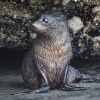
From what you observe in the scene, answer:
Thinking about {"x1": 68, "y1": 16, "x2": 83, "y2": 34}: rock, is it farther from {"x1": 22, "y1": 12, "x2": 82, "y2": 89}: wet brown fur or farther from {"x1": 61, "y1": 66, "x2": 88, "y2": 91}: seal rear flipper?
{"x1": 22, "y1": 12, "x2": 82, "y2": 89}: wet brown fur

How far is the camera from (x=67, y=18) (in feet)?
20.2

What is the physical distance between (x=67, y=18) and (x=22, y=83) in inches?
44.9


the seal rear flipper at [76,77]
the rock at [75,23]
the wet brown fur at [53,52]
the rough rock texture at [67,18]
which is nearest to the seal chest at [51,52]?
the wet brown fur at [53,52]

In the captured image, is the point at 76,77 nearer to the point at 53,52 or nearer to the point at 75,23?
the point at 53,52

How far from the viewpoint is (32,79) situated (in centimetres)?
548

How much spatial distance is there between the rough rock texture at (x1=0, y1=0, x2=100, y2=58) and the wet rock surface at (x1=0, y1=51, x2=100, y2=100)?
35 centimetres

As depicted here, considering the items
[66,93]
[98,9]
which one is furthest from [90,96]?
[98,9]

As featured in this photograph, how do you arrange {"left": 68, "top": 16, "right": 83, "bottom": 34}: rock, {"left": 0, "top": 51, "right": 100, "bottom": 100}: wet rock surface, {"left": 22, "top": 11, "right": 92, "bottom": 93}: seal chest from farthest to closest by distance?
{"left": 68, "top": 16, "right": 83, "bottom": 34}: rock, {"left": 22, "top": 11, "right": 92, "bottom": 93}: seal chest, {"left": 0, "top": 51, "right": 100, "bottom": 100}: wet rock surface

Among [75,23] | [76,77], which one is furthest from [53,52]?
[75,23]

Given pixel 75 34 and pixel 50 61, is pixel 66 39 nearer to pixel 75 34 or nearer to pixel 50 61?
pixel 50 61

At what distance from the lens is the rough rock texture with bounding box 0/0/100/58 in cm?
591

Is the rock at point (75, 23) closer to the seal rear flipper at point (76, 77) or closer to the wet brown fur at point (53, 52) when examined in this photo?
the seal rear flipper at point (76, 77)

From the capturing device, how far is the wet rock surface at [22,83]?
188 inches

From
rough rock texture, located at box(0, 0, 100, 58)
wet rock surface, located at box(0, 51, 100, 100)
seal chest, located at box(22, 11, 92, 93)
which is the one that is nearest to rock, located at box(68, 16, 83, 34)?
rough rock texture, located at box(0, 0, 100, 58)
